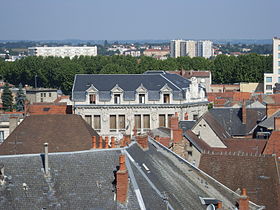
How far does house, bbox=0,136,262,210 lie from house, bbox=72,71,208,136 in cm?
3988

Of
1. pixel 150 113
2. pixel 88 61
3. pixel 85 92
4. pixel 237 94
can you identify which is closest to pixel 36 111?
pixel 85 92

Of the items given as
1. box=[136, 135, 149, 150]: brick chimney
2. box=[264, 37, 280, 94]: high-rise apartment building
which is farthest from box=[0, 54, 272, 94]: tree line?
box=[136, 135, 149, 150]: brick chimney

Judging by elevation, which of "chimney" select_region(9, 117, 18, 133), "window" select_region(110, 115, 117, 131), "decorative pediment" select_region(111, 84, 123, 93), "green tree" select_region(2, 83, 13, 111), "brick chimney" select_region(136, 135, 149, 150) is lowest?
"green tree" select_region(2, 83, 13, 111)

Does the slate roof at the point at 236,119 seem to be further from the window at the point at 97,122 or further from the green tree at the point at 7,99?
the green tree at the point at 7,99

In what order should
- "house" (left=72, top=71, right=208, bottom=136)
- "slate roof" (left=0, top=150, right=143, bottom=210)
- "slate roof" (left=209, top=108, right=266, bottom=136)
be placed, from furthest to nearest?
"house" (left=72, top=71, right=208, bottom=136), "slate roof" (left=209, top=108, right=266, bottom=136), "slate roof" (left=0, top=150, right=143, bottom=210)

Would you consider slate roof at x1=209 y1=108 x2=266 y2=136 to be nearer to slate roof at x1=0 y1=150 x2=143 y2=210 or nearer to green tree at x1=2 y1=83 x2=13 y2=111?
slate roof at x1=0 y1=150 x2=143 y2=210

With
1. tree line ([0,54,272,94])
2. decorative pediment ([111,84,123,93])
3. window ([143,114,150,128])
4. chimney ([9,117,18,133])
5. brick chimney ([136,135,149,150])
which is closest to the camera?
brick chimney ([136,135,149,150])

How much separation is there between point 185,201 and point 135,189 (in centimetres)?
268

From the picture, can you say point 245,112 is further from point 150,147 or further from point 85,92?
point 150,147

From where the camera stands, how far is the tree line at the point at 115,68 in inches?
6058

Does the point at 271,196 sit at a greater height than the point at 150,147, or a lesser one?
lesser

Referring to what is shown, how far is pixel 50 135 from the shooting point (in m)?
44.1

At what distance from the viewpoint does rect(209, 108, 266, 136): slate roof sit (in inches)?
2247

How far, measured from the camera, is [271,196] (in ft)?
105
